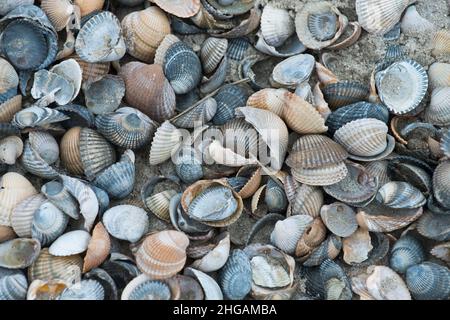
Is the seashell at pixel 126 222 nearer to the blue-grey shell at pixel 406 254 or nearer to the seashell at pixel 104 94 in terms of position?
the seashell at pixel 104 94

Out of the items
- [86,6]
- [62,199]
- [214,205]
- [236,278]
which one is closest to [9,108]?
[62,199]

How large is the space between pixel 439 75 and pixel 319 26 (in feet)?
1.94

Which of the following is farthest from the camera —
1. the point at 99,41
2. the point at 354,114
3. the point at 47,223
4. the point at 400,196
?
the point at 99,41

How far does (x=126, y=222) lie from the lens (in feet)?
9.18

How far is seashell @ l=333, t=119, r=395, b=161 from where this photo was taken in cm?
287

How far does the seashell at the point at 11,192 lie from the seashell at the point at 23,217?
26 mm

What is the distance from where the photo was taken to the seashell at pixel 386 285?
106 inches

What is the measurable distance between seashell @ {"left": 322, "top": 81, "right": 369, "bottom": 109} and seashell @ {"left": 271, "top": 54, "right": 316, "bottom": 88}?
12 cm

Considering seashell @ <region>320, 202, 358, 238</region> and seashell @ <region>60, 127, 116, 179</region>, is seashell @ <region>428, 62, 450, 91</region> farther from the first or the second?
seashell @ <region>60, 127, 116, 179</region>

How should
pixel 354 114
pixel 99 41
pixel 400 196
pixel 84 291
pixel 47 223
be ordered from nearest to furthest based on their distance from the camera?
1. pixel 84 291
2. pixel 47 223
3. pixel 400 196
4. pixel 354 114
5. pixel 99 41

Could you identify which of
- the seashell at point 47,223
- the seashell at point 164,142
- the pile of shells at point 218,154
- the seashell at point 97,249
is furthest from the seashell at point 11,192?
the seashell at point 164,142

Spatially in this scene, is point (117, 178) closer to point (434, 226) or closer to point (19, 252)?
point (19, 252)

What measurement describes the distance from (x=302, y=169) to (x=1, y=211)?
1.27 meters
